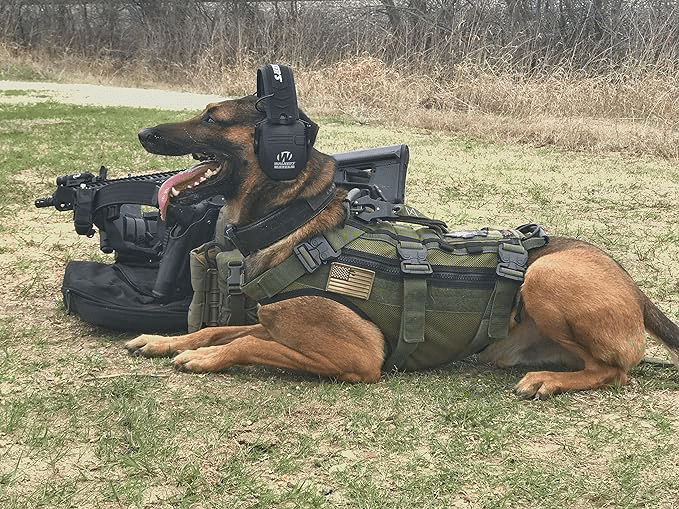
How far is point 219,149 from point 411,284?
1.03 meters

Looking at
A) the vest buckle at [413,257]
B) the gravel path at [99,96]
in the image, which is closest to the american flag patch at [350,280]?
the vest buckle at [413,257]

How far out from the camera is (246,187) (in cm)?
354

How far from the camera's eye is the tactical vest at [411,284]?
3461mm

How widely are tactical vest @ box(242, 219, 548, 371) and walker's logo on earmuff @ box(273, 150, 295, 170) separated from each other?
0.35 m

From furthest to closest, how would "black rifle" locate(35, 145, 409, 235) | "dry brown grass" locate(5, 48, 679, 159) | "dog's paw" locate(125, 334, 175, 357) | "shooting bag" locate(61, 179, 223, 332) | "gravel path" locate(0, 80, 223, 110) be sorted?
"gravel path" locate(0, 80, 223, 110) < "dry brown grass" locate(5, 48, 679, 159) < "black rifle" locate(35, 145, 409, 235) < "shooting bag" locate(61, 179, 223, 332) < "dog's paw" locate(125, 334, 175, 357)

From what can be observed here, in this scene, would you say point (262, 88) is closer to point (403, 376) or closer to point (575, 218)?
point (403, 376)

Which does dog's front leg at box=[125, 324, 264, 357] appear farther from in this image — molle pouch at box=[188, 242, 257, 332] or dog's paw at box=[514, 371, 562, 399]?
dog's paw at box=[514, 371, 562, 399]

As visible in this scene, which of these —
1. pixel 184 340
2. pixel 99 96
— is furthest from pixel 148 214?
pixel 99 96

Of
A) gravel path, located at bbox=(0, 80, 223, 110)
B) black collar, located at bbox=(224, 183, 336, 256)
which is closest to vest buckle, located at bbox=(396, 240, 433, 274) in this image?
black collar, located at bbox=(224, 183, 336, 256)

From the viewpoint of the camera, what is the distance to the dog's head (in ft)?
A: 11.4

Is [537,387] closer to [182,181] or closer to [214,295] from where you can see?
[214,295]

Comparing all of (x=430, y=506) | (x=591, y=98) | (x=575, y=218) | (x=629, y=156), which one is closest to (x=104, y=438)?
(x=430, y=506)

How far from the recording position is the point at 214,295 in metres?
3.98

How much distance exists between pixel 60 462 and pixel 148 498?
0.41 m
